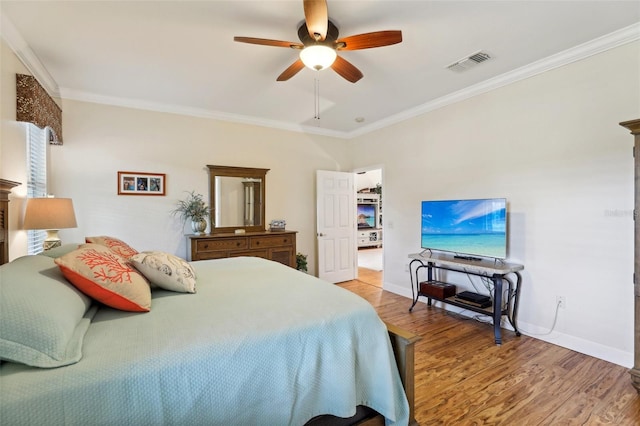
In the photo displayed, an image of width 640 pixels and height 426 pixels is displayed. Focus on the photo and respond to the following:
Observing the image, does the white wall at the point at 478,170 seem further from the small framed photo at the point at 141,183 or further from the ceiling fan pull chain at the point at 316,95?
the ceiling fan pull chain at the point at 316,95

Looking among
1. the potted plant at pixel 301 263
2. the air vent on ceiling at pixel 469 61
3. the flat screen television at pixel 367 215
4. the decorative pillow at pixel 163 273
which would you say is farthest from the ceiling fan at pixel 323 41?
the flat screen television at pixel 367 215

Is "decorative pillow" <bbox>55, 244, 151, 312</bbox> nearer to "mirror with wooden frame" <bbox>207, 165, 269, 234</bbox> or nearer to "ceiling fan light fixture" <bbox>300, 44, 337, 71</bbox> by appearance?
"ceiling fan light fixture" <bbox>300, 44, 337, 71</bbox>

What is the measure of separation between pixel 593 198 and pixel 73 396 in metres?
3.66

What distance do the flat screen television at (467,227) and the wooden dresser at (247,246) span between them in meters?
1.94

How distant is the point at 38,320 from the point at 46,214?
1941 mm

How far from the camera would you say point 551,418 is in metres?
1.86

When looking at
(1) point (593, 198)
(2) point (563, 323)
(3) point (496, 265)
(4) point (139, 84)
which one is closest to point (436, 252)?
(3) point (496, 265)

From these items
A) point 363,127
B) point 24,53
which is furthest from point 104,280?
point 363,127

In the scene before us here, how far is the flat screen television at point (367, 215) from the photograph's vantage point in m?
9.95

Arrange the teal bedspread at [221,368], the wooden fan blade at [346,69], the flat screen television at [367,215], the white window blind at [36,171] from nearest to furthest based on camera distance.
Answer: the teal bedspread at [221,368]
the wooden fan blade at [346,69]
the white window blind at [36,171]
the flat screen television at [367,215]

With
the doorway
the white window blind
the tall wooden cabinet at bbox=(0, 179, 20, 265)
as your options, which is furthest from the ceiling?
the doorway

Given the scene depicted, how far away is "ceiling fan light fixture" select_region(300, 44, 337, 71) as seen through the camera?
2223 millimetres

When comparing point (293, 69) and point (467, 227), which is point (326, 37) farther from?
point (467, 227)

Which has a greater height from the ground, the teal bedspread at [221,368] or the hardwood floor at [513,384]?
the teal bedspread at [221,368]
